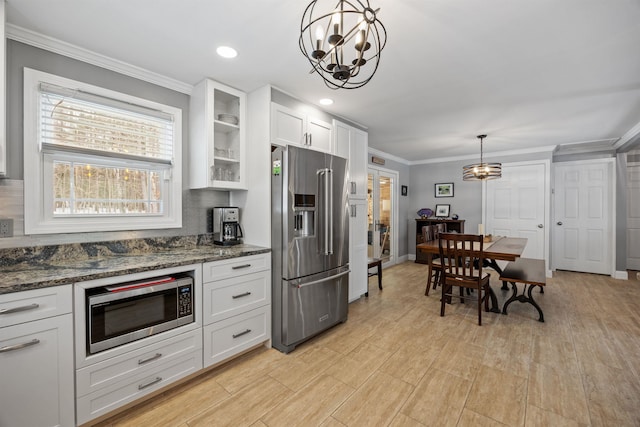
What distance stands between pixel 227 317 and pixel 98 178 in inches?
59.8

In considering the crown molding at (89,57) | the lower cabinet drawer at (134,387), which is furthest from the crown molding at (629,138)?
the lower cabinet drawer at (134,387)

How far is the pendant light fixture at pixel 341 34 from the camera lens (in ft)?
3.77

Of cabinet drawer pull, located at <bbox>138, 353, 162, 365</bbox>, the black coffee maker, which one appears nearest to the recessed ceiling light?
the black coffee maker

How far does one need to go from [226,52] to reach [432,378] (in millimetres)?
2917

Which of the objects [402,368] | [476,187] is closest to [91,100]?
[402,368]

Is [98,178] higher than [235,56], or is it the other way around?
[235,56]

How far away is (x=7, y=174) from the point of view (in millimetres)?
1826

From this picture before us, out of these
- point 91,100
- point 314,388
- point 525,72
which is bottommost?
point 314,388

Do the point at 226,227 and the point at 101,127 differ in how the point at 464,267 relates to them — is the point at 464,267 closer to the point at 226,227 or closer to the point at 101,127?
the point at 226,227

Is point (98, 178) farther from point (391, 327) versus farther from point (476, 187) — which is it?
point (476, 187)

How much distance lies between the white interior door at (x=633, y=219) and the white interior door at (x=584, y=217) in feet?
2.39

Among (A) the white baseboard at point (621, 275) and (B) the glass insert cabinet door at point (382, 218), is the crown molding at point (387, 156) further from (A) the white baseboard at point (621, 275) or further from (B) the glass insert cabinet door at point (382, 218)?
(A) the white baseboard at point (621, 275)

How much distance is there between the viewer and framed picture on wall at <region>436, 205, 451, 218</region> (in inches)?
248

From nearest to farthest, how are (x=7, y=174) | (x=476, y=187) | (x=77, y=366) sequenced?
(x=77, y=366)
(x=7, y=174)
(x=476, y=187)
